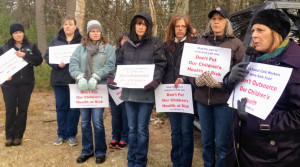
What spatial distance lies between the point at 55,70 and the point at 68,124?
0.98 metres

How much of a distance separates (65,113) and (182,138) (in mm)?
2297

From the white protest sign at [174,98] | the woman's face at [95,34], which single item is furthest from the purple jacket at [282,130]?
the woman's face at [95,34]

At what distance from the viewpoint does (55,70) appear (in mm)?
4180

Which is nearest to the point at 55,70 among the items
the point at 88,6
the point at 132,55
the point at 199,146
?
the point at 132,55

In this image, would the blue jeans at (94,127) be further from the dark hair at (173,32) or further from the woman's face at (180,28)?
the woman's face at (180,28)

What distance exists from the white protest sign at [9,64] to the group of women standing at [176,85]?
0.12 m

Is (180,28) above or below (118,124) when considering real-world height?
above

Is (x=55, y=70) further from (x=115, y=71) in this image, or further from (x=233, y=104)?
(x=233, y=104)

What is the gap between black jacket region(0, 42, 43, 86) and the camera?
4.11 meters

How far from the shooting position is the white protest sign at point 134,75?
311cm

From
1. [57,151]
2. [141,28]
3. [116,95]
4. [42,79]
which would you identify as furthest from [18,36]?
[42,79]

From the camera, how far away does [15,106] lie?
4.23 meters

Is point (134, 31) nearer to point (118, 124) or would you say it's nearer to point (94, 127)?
point (94, 127)

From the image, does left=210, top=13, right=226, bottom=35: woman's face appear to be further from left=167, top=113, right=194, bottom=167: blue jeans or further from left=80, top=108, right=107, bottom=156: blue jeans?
left=80, top=108, right=107, bottom=156: blue jeans
